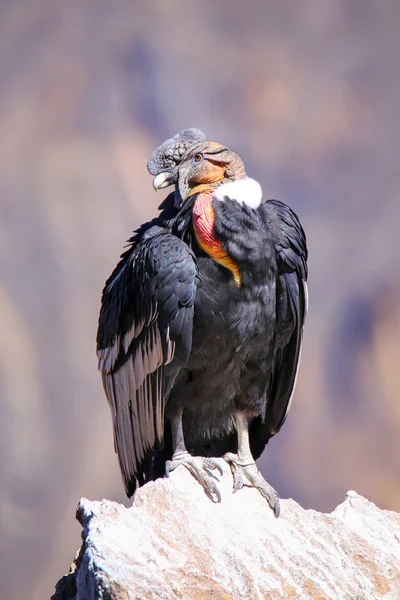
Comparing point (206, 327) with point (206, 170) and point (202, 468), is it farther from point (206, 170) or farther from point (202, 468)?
point (206, 170)

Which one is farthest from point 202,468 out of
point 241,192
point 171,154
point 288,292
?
point 171,154

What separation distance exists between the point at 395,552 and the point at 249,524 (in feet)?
2.30

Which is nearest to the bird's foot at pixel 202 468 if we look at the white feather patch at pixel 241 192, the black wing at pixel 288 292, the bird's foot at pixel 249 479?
A: the bird's foot at pixel 249 479

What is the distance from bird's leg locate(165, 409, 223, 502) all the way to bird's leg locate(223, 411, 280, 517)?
163mm

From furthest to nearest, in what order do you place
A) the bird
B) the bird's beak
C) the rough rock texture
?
the bird's beak → the bird → the rough rock texture

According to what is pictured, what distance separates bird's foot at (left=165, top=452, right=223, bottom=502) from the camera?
4.93 metres

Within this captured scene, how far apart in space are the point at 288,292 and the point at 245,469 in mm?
931

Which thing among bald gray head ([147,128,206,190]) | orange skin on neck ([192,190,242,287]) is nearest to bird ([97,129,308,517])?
orange skin on neck ([192,190,242,287])

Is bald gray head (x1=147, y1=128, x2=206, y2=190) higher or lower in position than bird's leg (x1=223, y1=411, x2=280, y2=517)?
higher

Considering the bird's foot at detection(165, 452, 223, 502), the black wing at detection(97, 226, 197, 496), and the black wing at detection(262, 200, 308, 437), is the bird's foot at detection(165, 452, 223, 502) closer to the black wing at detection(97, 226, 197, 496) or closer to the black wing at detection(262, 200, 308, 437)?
the black wing at detection(97, 226, 197, 496)

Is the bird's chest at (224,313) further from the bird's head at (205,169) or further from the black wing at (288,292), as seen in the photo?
the bird's head at (205,169)

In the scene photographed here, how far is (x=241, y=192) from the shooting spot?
5410 millimetres

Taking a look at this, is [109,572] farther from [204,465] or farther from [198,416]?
[198,416]

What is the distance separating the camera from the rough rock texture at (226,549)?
4141 millimetres
